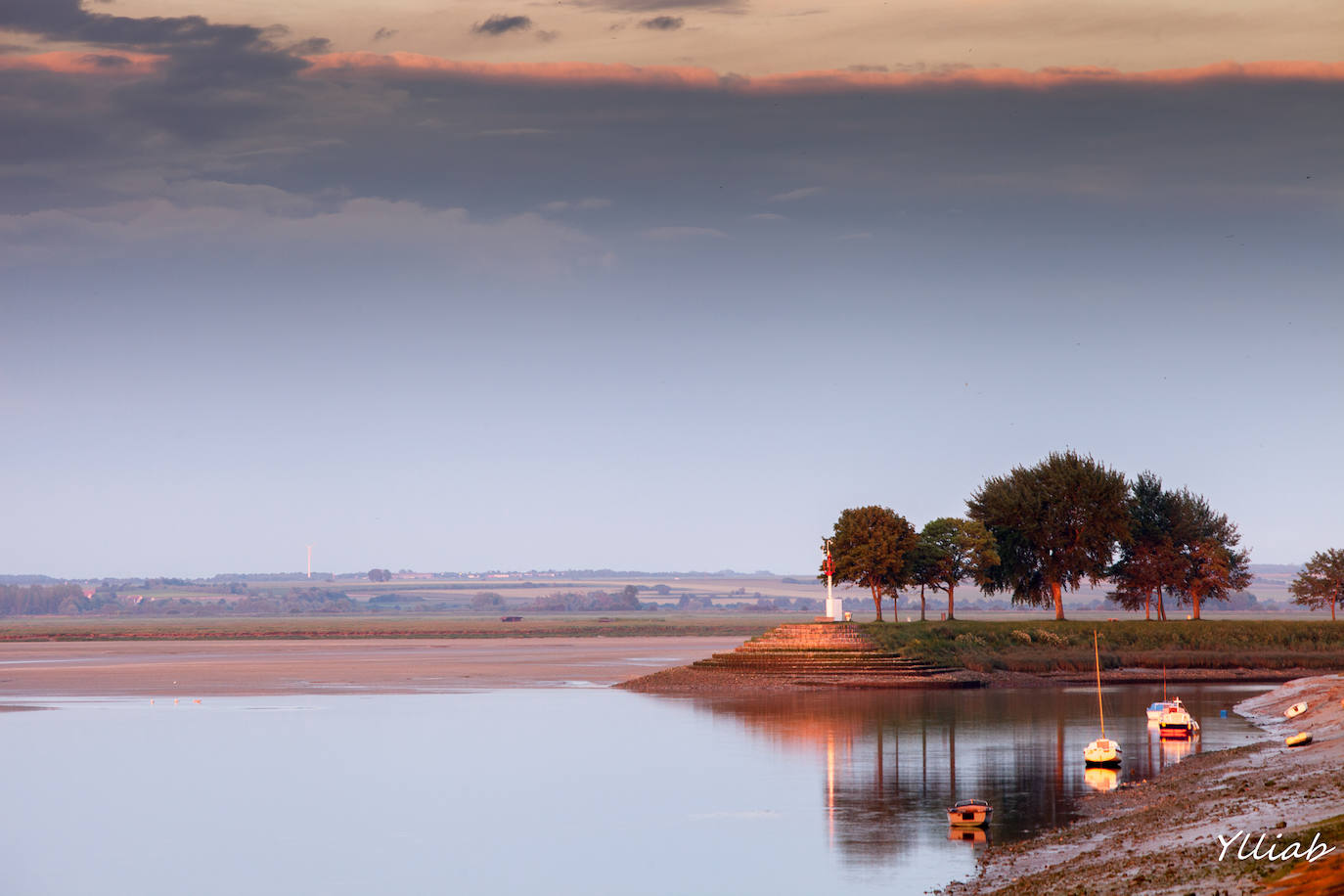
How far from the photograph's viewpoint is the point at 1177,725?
66125 mm

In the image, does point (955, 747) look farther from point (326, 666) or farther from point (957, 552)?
point (326, 666)

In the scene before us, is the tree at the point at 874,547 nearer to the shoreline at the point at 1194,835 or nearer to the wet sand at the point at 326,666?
the wet sand at the point at 326,666

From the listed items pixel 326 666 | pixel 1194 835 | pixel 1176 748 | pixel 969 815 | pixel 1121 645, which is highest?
pixel 1121 645

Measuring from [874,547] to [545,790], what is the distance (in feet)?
200

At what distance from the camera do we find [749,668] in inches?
3895

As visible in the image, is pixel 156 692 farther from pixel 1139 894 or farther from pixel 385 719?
pixel 1139 894

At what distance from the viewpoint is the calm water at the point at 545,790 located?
39594 mm

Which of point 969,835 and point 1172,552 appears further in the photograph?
point 1172,552

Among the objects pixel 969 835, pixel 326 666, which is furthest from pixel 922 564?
pixel 969 835

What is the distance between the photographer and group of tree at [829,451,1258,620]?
113 m

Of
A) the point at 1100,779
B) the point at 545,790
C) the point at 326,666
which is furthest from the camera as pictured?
the point at 326,666

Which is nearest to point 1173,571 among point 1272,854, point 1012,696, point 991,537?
point 991,537

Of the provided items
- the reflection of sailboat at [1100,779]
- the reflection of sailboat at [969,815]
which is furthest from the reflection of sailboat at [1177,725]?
the reflection of sailboat at [969,815]

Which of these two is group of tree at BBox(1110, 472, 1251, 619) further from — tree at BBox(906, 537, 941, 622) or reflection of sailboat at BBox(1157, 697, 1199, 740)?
reflection of sailboat at BBox(1157, 697, 1199, 740)
